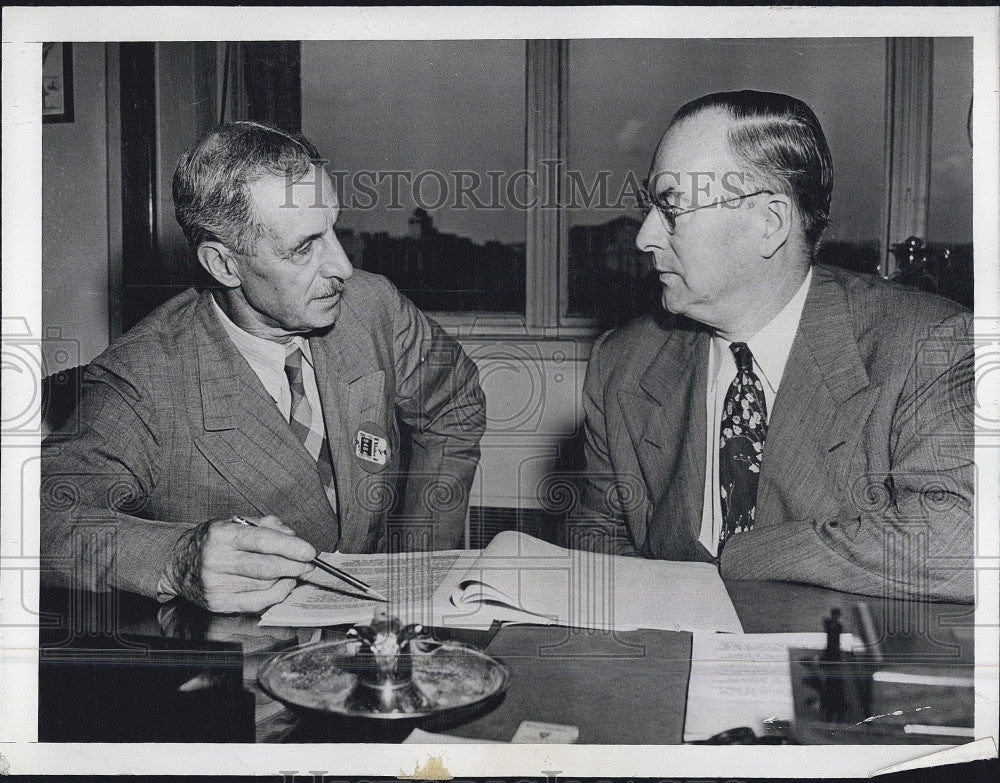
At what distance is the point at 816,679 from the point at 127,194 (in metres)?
1.86

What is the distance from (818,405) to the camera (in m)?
2.12

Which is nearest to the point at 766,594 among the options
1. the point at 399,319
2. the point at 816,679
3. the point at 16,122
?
the point at 816,679

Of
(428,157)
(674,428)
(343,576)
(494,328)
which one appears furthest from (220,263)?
(674,428)

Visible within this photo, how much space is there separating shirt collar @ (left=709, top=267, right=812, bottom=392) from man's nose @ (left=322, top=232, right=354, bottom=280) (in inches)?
35.6

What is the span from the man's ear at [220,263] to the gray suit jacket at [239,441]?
3.0 inches

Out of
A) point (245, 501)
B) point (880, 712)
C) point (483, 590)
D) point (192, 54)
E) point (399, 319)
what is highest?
point (192, 54)

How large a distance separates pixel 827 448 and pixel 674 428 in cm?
33

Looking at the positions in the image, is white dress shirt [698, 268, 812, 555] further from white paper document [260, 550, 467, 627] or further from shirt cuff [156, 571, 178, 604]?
shirt cuff [156, 571, 178, 604]

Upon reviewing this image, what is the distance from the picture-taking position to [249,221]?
7.01 ft

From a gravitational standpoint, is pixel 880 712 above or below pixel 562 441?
below

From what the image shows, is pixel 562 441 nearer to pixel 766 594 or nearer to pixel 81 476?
pixel 766 594

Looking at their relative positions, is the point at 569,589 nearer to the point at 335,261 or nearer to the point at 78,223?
the point at 335,261

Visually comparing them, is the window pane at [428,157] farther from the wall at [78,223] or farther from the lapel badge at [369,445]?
the wall at [78,223]

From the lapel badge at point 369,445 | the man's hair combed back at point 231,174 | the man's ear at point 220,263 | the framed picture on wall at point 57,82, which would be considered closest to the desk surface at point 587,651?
the lapel badge at point 369,445
